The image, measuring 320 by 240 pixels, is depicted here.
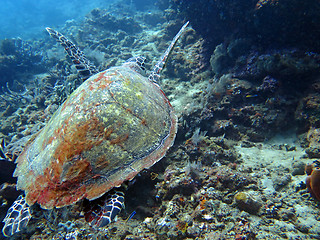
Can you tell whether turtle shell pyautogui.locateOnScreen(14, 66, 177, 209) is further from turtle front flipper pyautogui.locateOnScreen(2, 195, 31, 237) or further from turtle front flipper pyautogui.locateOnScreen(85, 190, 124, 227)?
turtle front flipper pyautogui.locateOnScreen(2, 195, 31, 237)

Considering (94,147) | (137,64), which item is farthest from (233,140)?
(94,147)

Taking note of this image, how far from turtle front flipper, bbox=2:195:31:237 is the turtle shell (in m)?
0.36

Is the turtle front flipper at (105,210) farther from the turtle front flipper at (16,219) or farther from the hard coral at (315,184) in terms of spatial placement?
the hard coral at (315,184)

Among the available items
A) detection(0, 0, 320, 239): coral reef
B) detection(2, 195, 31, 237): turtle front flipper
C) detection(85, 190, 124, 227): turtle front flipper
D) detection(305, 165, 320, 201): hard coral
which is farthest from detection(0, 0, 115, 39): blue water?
detection(305, 165, 320, 201): hard coral

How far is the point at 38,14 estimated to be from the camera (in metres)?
32.9

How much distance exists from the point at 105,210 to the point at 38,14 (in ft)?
148

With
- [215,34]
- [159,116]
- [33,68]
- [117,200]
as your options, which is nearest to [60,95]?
[159,116]

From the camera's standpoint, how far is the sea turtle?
186 cm

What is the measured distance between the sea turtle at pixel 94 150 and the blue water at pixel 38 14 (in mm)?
29283

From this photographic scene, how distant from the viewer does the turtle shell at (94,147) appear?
73.5 inches

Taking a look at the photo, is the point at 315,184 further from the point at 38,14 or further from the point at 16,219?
the point at 38,14

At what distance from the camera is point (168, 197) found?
2.61 metres

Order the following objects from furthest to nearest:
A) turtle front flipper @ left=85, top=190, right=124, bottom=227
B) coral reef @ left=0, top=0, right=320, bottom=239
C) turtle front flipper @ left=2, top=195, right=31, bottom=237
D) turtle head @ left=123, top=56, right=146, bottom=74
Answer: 1. turtle head @ left=123, top=56, right=146, bottom=74
2. coral reef @ left=0, top=0, right=320, bottom=239
3. turtle front flipper @ left=2, top=195, right=31, bottom=237
4. turtle front flipper @ left=85, top=190, right=124, bottom=227

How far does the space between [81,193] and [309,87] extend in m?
4.76
